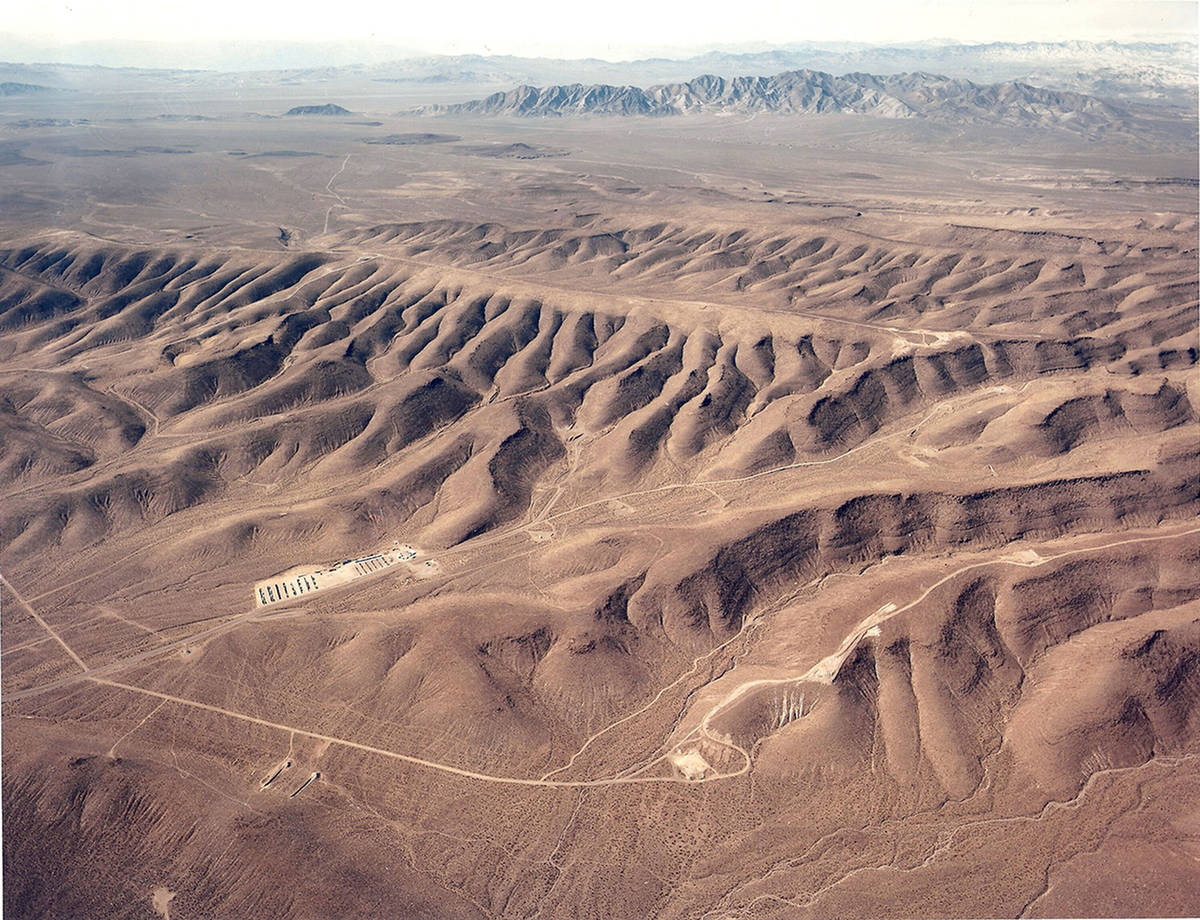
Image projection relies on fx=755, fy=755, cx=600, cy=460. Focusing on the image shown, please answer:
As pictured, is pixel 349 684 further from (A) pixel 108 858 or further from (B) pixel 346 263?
(B) pixel 346 263

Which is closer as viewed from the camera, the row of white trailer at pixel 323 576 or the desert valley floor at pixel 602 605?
the desert valley floor at pixel 602 605

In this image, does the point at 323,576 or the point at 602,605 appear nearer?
the point at 602,605

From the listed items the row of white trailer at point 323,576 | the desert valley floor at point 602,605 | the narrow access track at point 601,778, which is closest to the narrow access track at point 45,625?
the desert valley floor at point 602,605

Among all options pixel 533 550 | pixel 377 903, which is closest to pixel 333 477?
pixel 533 550

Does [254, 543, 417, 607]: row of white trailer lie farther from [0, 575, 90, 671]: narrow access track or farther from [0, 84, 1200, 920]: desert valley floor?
[0, 575, 90, 671]: narrow access track

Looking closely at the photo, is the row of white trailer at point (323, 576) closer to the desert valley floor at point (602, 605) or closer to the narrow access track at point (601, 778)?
the desert valley floor at point (602, 605)

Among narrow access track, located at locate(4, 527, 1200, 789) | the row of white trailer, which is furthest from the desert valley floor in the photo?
the row of white trailer

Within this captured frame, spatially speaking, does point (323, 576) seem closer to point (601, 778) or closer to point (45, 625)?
point (45, 625)

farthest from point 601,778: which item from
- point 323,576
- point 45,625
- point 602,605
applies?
point 45,625
